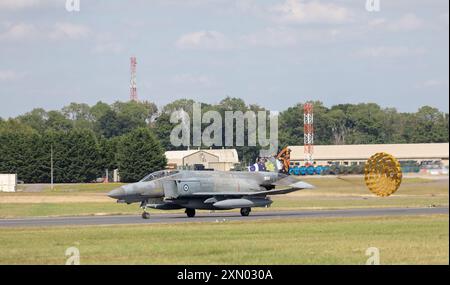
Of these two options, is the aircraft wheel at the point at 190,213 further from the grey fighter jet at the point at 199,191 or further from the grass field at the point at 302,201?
the grass field at the point at 302,201

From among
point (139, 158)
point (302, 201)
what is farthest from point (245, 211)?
point (139, 158)

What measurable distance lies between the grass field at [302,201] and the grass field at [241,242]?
11.2m

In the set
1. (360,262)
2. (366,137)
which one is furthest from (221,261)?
(366,137)

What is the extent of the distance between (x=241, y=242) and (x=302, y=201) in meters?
39.0

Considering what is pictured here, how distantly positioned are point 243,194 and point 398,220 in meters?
10.7

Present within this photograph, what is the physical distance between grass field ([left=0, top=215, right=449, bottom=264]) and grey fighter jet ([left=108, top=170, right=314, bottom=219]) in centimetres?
690

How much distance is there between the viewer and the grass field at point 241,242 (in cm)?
2498

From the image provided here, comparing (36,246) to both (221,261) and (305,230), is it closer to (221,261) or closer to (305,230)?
(221,261)

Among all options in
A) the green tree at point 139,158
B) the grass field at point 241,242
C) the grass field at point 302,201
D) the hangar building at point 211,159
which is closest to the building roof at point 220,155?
the hangar building at point 211,159

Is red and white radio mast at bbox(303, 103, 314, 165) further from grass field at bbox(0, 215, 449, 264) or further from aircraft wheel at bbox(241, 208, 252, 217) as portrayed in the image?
grass field at bbox(0, 215, 449, 264)

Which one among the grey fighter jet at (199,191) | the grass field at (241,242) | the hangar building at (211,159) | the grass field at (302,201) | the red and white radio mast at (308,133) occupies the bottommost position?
the grass field at (302,201)

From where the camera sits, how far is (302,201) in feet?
225

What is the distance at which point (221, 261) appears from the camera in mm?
24344

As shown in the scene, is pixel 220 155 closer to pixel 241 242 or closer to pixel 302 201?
pixel 302 201
